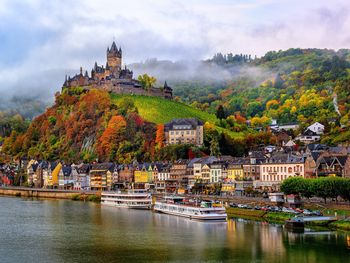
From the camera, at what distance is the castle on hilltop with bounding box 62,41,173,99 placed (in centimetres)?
14750

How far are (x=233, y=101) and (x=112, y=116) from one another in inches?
2261

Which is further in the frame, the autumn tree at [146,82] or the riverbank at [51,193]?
the autumn tree at [146,82]

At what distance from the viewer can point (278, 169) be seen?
81.5 m

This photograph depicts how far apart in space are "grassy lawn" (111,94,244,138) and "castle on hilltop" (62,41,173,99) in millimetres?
3327

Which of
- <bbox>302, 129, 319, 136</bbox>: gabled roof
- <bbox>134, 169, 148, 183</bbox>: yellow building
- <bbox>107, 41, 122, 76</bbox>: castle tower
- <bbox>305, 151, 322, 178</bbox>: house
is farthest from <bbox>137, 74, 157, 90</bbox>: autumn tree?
<bbox>305, 151, 322, 178</bbox>: house

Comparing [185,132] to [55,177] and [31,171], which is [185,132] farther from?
[31,171]

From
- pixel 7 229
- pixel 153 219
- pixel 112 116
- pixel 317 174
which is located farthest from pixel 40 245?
pixel 112 116

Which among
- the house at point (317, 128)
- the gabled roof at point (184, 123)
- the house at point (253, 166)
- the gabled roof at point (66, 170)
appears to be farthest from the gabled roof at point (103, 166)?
the house at point (317, 128)

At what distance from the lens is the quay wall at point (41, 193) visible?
342 ft

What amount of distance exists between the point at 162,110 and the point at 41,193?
34.5m

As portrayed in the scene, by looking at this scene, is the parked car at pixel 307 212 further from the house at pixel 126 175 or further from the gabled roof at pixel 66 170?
the gabled roof at pixel 66 170

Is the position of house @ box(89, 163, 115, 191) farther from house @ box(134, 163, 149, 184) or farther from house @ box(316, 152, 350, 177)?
house @ box(316, 152, 350, 177)

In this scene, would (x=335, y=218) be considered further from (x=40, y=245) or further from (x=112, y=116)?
(x=112, y=116)

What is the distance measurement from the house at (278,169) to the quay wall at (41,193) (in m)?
29.2
